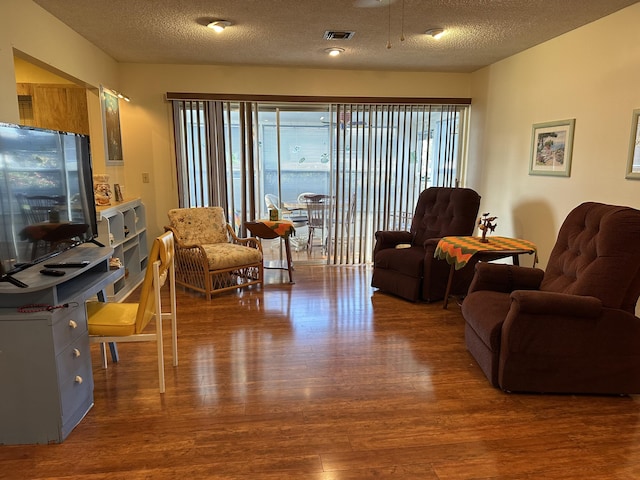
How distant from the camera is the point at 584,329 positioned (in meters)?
2.43

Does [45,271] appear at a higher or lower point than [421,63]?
lower

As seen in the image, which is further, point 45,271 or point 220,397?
point 220,397

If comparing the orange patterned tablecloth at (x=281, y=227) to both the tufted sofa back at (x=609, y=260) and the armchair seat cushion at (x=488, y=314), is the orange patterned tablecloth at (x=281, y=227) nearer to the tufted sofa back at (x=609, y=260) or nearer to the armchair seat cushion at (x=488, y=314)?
the armchair seat cushion at (x=488, y=314)

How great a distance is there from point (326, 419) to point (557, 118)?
3402mm

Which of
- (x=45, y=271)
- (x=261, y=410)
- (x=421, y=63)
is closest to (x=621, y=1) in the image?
(x=421, y=63)

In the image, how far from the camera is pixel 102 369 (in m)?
2.82

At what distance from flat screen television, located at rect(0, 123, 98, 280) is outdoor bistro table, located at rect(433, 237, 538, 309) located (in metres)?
2.75

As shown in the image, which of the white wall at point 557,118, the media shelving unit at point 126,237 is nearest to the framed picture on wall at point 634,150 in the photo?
the white wall at point 557,118

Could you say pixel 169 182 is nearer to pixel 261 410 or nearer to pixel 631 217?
pixel 261 410

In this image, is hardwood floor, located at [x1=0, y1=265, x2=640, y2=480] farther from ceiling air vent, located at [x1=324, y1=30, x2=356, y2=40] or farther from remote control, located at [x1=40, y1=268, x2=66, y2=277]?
ceiling air vent, located at [x1=324, y1=30, x2=356, y2=40]

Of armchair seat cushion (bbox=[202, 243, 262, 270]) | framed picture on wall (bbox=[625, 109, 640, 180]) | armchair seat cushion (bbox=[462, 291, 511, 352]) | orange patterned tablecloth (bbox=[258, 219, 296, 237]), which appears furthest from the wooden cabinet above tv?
framed picture on wall (bbox=[625, 109, 640, 180])

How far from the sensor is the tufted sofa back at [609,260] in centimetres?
240

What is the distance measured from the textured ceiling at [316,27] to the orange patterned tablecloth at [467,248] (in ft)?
5.93

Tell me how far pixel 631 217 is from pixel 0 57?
12.6 feet
